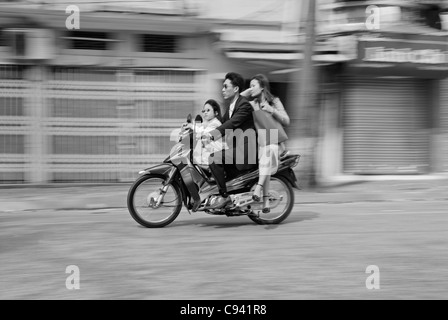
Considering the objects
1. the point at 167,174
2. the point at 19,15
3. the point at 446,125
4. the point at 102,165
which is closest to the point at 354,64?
the point at 446,125

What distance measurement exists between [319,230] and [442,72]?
8681 mm

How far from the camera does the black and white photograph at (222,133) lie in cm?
740

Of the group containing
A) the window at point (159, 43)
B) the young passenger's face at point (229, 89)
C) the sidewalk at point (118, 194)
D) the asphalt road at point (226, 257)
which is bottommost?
the asphalt road at point (226, 257)

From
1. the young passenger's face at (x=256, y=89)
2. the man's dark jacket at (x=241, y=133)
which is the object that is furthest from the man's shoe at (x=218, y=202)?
the young passenger's face at (x=256, y=89)

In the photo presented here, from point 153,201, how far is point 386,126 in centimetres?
929

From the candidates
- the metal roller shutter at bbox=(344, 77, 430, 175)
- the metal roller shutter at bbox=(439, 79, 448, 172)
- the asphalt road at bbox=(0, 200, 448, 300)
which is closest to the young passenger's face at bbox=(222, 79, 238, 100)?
the asphalt road at bbox=(0, 200, 448, 300)

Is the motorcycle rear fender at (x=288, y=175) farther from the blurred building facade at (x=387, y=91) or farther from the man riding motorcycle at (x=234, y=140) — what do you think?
the blurred building facade at (x=387, y=91)

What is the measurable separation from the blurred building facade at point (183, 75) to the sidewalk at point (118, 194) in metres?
0.68

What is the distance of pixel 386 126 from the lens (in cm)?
1581

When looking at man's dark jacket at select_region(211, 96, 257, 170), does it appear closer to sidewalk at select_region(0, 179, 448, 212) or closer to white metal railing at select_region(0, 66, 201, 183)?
sidewalk at select_region(0, 179, 448, 212)

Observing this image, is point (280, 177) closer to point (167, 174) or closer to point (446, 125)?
point (167, 174)

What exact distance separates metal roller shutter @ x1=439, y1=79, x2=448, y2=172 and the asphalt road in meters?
6.58

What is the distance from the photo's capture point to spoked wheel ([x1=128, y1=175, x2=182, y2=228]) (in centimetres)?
769

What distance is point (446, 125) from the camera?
15852mm
